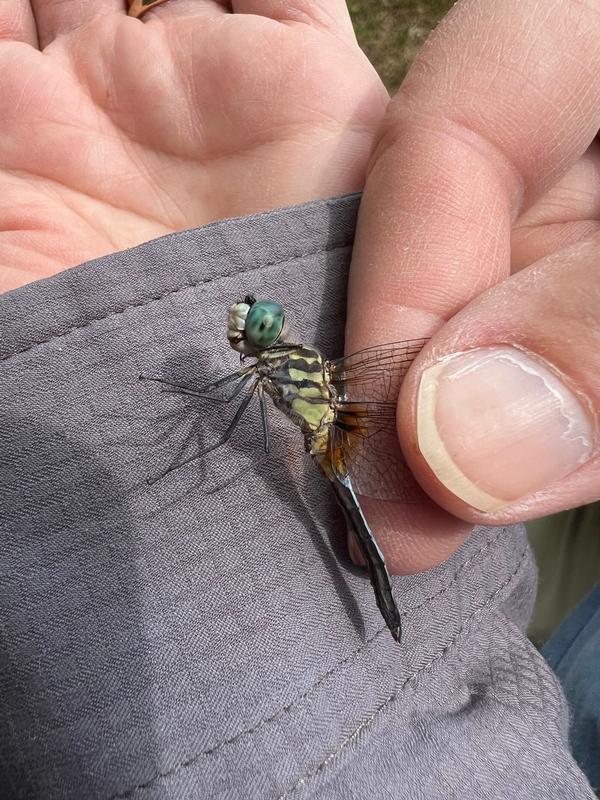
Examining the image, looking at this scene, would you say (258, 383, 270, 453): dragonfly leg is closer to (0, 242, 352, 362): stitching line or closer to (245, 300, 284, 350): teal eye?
(245, 300, 284, 350): teal eye

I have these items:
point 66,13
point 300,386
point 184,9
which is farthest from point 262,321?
point 66,13

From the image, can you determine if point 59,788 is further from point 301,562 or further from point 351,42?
point 351,42

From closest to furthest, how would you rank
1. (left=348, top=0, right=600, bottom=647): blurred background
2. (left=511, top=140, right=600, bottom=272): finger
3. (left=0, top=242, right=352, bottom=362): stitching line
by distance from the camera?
1. (left=0, top=242, right=352, bottom=362): stitching line
2. (left=511, top=140, right=600, bottom=272): finger
3. (left=348, top=0, right=600, bottom=647): blurred background

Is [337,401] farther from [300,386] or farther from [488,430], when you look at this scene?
[488,430]

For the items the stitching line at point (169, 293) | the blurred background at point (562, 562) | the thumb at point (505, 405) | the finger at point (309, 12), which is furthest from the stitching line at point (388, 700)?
the blurred background at point (562, 562)

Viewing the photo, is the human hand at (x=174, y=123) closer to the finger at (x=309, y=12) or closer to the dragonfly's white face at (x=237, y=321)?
the finger at (x=309, y=12)

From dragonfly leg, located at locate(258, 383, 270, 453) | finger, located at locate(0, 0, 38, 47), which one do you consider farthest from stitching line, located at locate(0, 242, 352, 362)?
finger, located at locate(0, 0, 38, 47)
